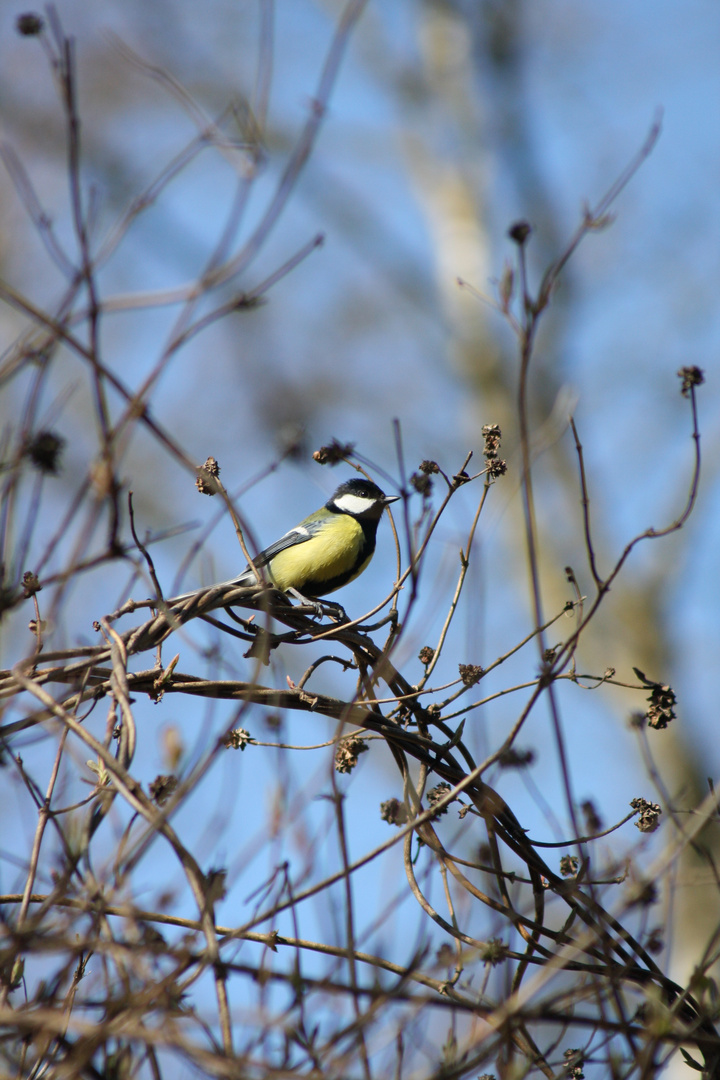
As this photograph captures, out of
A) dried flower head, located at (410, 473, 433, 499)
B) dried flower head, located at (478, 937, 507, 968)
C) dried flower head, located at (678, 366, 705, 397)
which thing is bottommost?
dried flower head, located at (478, 937, 507, 968)

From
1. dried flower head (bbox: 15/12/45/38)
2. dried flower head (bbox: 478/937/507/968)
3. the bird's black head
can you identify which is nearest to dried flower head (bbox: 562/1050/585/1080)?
dried flower head (bbox: 478/937/507/968)

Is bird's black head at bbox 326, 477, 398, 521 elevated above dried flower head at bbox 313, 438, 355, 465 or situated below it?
above

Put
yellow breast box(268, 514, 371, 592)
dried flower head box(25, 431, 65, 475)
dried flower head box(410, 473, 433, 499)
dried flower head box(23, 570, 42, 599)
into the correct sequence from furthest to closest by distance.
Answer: yellow breast box(268, 514, 371, 592), dried flower head box(410, 473, 433, 499), dried flower head box(23, 570, 42, 599), dried flower head box(25, 431, 65, 475)

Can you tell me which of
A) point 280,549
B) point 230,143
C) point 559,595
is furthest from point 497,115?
point 230,143

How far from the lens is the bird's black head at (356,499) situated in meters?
4.32

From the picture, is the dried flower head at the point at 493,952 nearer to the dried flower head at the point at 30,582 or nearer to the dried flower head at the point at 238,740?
the dried flower head at the point at 238,740

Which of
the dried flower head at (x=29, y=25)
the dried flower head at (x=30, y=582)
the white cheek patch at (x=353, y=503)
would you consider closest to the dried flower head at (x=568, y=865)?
the dried flower head at (x=30, y=582)

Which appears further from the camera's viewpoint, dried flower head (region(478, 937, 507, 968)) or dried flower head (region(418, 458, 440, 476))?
dried flower head (region(418, 458, 440, 476))

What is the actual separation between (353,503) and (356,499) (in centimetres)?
4

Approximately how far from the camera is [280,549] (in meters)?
3.90

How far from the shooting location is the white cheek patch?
14.5 feet

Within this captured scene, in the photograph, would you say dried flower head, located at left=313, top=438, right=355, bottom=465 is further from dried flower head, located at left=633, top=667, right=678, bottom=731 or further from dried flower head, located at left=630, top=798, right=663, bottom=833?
dried flower head, located at left=630, top=798, right=663, bottom=833

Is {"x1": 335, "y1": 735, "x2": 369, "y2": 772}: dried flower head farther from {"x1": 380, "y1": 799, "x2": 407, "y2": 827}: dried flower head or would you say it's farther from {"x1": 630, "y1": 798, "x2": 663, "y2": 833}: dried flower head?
{"x1": 630, "y1": 798, "x2": 663, "y2": 833}: dried flower head

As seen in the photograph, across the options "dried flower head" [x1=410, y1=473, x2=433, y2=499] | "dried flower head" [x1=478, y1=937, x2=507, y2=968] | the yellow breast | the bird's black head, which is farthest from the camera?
the bird's black head
